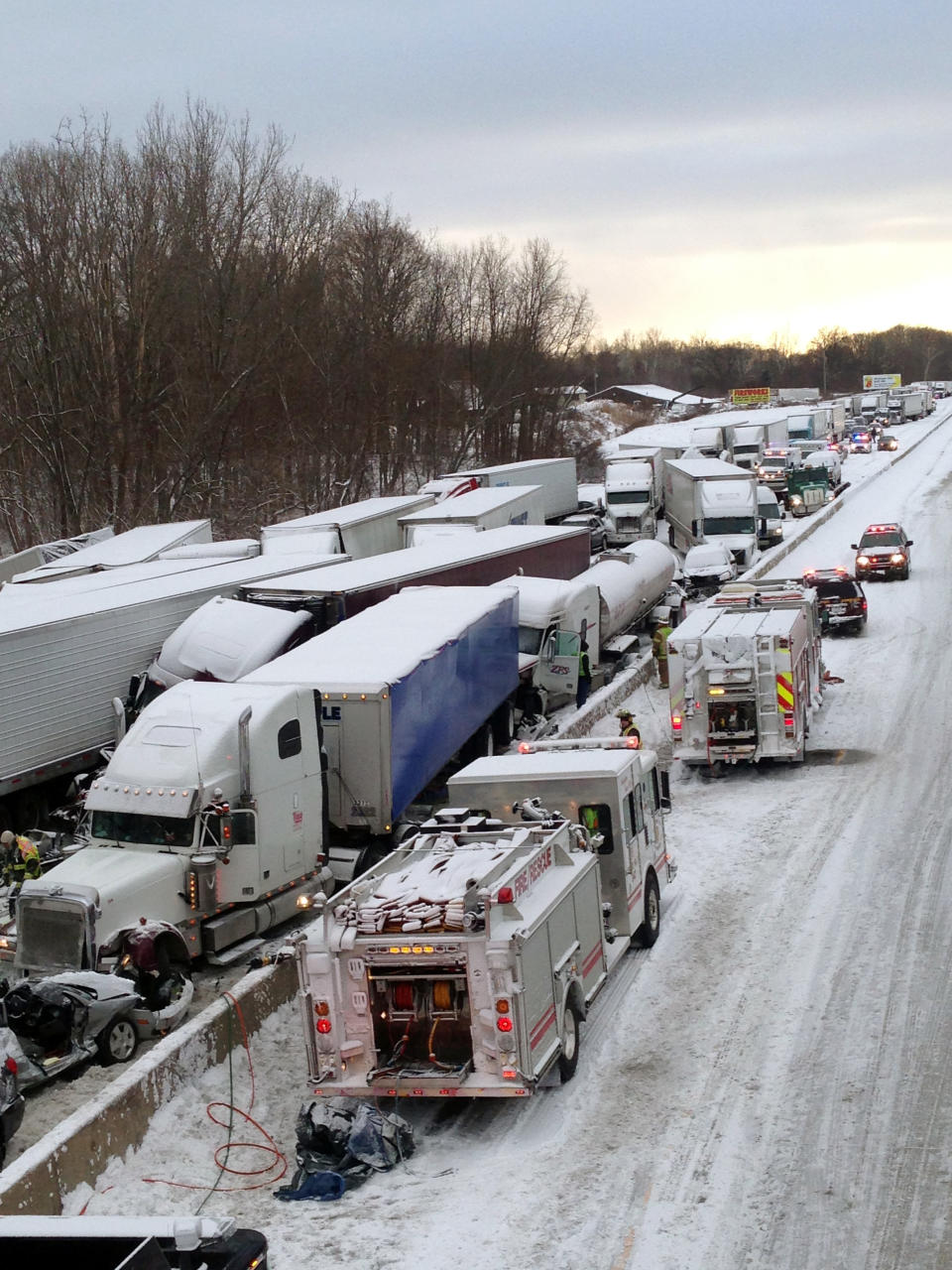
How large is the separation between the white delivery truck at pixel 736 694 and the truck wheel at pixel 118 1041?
39.1ft

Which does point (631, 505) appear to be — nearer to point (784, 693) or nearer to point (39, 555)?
point (39, 555)

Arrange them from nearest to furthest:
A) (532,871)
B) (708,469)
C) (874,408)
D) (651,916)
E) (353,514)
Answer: (532,871) → (651,916) → (353,514) → (708,469) → (874,408)

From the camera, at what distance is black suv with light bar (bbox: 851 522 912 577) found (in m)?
39.6

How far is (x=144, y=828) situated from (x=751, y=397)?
145 meters

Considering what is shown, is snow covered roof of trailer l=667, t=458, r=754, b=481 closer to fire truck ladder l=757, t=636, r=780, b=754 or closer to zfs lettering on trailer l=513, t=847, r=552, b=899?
fire truck ladder l=757, t=636, r=780, b=754

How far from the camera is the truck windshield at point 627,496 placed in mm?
48062

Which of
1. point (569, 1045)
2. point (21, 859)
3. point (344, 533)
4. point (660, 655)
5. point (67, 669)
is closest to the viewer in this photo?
point (569, 1045)

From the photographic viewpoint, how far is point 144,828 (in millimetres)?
14664

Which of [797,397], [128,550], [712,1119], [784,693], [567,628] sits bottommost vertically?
[712,1119]

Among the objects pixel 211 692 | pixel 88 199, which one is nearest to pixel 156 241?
pixel 88 199

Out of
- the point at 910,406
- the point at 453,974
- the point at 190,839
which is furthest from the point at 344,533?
the point at 910,406

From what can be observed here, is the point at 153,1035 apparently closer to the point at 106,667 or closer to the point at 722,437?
the point at 106,667

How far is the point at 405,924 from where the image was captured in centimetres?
1095

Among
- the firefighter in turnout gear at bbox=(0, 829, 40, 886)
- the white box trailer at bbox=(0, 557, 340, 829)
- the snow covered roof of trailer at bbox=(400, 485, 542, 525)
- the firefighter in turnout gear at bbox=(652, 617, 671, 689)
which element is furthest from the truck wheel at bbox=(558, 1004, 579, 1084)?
the snow covered roof of trailer at bbox=(400, 485, 542, 525)
